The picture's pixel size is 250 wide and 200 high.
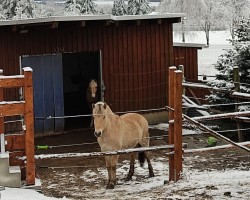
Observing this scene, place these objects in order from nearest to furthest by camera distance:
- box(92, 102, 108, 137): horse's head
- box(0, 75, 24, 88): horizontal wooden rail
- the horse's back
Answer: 1. box(0, 75, 24, 88): horizontal wooden rail
2. box(92, 102, 108, 137): horse's head
3. the horse's back

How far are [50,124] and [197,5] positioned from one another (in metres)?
46.1

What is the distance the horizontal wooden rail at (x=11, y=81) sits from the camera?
6.55 metres

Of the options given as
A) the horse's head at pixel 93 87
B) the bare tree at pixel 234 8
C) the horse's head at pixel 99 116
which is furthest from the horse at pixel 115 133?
the bare tree at pixel 234 8

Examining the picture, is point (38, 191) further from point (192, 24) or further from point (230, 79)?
point (192, 24)

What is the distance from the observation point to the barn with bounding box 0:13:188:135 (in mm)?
13758

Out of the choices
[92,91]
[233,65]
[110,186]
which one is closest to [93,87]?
[92,91]

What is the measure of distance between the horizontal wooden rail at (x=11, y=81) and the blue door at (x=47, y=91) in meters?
7.63

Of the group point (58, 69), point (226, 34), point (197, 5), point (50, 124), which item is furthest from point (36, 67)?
point (226, 34)

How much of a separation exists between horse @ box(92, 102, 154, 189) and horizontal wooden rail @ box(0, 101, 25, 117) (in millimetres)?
2012

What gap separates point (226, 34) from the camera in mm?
66188

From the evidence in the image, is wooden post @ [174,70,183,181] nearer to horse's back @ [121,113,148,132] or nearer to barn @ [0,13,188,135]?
horse's back @ [121,113,148,132]

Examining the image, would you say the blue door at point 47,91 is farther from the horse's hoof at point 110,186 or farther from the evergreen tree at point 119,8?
the evergreen tree at point 119,8

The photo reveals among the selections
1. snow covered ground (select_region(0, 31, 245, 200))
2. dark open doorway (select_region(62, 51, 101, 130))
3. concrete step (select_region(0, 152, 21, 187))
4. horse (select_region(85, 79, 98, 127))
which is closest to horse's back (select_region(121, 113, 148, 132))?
snow covered ground (select_region(0, 31, 245, 200))

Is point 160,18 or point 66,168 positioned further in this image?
point 160,18
